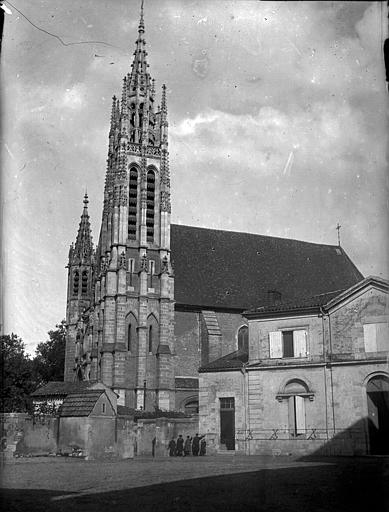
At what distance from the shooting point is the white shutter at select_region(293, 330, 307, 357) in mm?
29013

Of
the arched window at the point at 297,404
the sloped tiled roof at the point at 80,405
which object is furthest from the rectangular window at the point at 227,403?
the sloped tiled roof at the point at 80,405

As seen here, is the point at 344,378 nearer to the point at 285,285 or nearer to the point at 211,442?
the point at 211,442

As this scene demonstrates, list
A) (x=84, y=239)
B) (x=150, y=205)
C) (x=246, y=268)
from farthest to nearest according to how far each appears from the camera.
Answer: (x=84, y=239) < (x=246, y=268) < (x=150, y=205)

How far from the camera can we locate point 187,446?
3041 cm

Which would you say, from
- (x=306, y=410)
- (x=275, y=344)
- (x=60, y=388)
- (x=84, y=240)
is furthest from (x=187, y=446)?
(x=84, y=240)

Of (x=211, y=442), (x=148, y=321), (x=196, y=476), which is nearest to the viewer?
(x=196, y=476)

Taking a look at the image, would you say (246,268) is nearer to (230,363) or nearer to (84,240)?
(84,240)

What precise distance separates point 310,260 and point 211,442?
87.8ft

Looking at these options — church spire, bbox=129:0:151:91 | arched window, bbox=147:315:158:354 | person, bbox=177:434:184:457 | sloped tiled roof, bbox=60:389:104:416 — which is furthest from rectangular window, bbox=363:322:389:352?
church spire, bbox=129:0:151:91

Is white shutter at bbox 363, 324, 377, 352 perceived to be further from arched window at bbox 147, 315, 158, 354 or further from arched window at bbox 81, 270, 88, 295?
arched window at bbox 81, 270, 88, 295

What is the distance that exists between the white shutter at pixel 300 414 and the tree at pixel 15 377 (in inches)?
983

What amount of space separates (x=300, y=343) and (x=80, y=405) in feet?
33.5

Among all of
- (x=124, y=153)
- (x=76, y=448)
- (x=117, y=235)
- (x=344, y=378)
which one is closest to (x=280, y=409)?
(x=344, y=378)

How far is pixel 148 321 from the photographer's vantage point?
1777 inches
